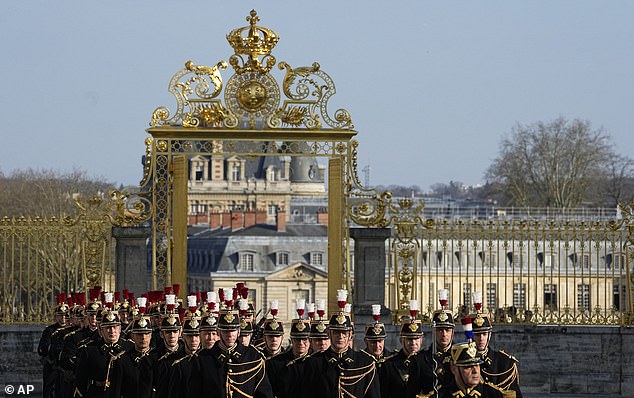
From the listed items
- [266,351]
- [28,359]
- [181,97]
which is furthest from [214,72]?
[266,351]

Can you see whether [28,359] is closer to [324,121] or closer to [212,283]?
[324,121]

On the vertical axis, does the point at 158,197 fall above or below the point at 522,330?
above

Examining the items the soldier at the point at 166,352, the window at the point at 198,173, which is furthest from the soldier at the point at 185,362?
the window at the point at 198,173

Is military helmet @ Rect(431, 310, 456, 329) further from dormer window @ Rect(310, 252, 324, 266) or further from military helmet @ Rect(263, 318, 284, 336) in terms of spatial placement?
dormer window @ Rect(310, 252, 324, 266)

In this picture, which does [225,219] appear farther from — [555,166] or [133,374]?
[133,374]

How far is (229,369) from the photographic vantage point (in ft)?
49.1

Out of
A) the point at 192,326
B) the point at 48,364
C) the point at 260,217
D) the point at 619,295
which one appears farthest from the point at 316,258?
the point at 192,326

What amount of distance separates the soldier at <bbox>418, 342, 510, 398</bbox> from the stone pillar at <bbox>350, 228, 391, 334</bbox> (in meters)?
9.47

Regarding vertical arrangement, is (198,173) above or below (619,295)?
above

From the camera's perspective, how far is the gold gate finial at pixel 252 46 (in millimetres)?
22531

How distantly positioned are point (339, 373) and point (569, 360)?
29.9 ft

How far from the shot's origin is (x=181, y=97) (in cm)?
2261

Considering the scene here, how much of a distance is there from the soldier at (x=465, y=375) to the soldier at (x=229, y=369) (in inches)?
90.0

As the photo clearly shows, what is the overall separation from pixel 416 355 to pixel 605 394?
883cm
